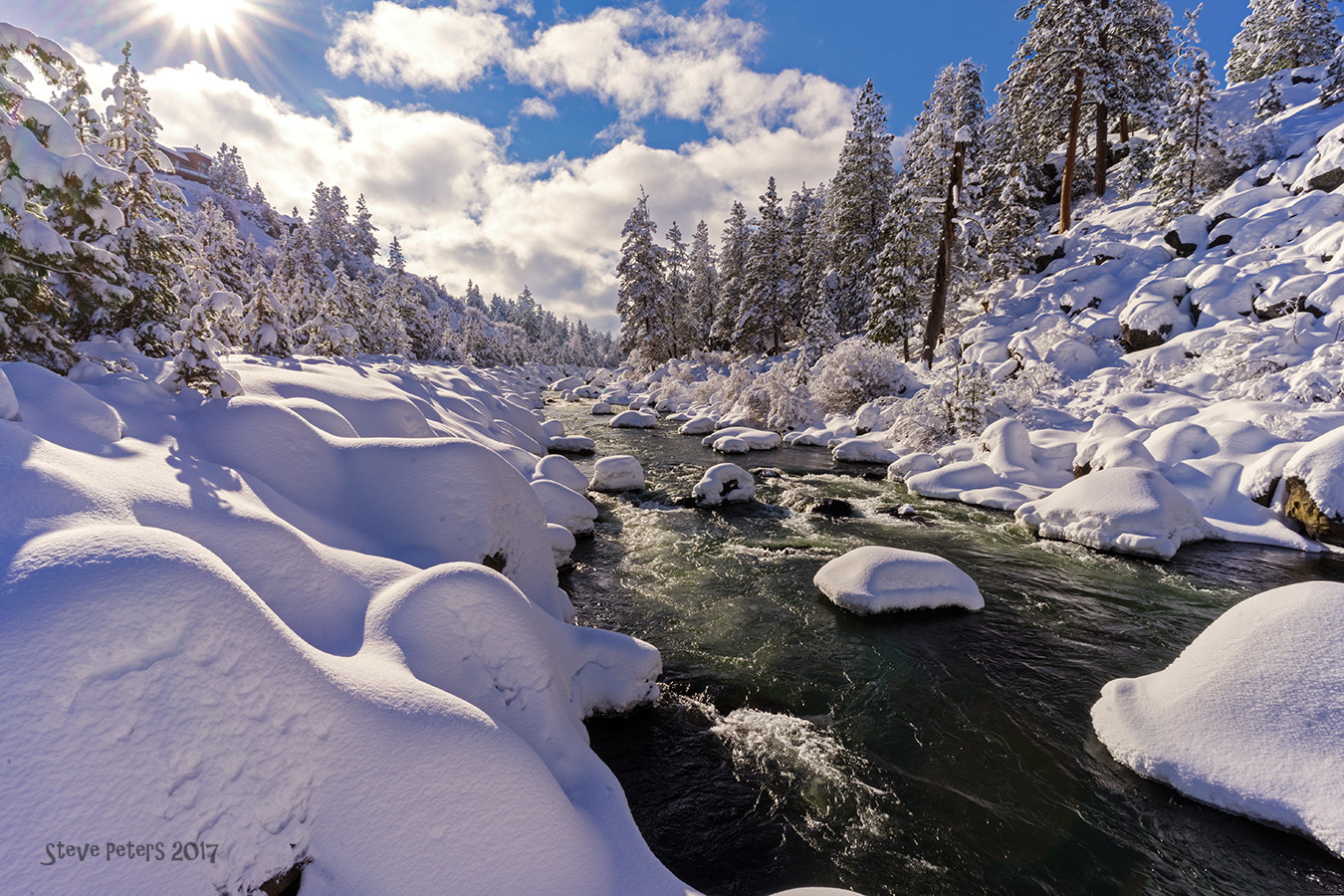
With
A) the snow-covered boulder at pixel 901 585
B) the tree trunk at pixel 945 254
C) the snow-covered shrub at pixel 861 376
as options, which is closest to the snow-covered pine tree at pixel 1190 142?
the tree trunk at pixel 945 254

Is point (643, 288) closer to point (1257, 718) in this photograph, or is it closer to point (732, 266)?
point (732, 266)

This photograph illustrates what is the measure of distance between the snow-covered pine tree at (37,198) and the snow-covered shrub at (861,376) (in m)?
25.0

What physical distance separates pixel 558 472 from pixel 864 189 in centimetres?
3331

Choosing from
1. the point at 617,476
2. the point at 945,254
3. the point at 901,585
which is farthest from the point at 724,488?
the point at 945,254

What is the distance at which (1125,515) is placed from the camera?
1069cm

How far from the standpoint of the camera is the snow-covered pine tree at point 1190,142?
22953 mm

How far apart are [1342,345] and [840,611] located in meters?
16.3

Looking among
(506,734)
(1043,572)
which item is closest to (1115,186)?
(1043,572)

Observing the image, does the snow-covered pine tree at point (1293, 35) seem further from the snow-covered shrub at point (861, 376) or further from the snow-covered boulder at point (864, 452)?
the snow-covered boulder at point (864, 452)

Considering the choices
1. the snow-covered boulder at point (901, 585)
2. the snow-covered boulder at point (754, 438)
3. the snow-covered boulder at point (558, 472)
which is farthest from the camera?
the snow-covered boulder at point (754, 438)

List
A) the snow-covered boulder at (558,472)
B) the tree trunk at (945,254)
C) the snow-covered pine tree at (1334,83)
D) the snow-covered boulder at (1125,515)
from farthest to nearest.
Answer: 1. the snow-covered pine tree at (1334,83)
2. the tree trunk at (945,254)
3. the snow-covered boulder at (558,472)
4. the snow-covered boulder at (1125,515)

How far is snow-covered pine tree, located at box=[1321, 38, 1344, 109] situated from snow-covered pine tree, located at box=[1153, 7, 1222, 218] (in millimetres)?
4349

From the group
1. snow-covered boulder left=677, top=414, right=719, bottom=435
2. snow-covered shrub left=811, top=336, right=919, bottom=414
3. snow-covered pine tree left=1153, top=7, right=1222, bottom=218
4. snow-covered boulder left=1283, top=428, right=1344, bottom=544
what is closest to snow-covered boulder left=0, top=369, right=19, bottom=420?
snow-covered boulder left=1283, top=428, right=1344, bottom=544

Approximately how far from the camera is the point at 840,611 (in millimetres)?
8695
